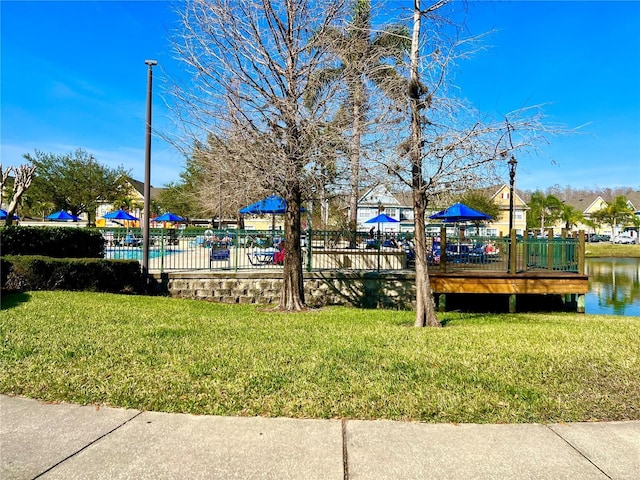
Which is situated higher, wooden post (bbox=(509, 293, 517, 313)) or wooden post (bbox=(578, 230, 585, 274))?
wooden post (bbox=(578, 230, 585, 274))

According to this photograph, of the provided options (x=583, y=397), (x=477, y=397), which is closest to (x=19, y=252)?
(x=477, y=397)

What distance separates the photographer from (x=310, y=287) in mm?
11906

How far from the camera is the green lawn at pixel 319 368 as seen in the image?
368 cm

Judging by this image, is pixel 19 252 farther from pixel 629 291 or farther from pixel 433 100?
pixel 629 291

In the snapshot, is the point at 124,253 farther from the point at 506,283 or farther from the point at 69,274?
the point at 506,283

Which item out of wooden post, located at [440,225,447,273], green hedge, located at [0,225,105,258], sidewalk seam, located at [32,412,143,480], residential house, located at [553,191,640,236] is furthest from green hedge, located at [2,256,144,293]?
residential house, located at [553,191,640,236]

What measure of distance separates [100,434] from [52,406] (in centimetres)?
85

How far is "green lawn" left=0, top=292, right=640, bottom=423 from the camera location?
368 cm

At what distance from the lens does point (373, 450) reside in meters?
2.99

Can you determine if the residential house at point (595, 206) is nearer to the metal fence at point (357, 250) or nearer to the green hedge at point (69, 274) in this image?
the metal fence at point (357, 250)

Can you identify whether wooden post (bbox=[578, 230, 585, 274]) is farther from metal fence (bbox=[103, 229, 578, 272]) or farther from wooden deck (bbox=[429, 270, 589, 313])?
metal fence (bbox=[103, 229, 578, 272])

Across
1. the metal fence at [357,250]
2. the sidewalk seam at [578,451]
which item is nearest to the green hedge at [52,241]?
the metal fence at [357,250]

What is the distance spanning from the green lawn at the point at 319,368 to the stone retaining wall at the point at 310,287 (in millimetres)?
4421

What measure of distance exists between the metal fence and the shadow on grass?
3768 mm
